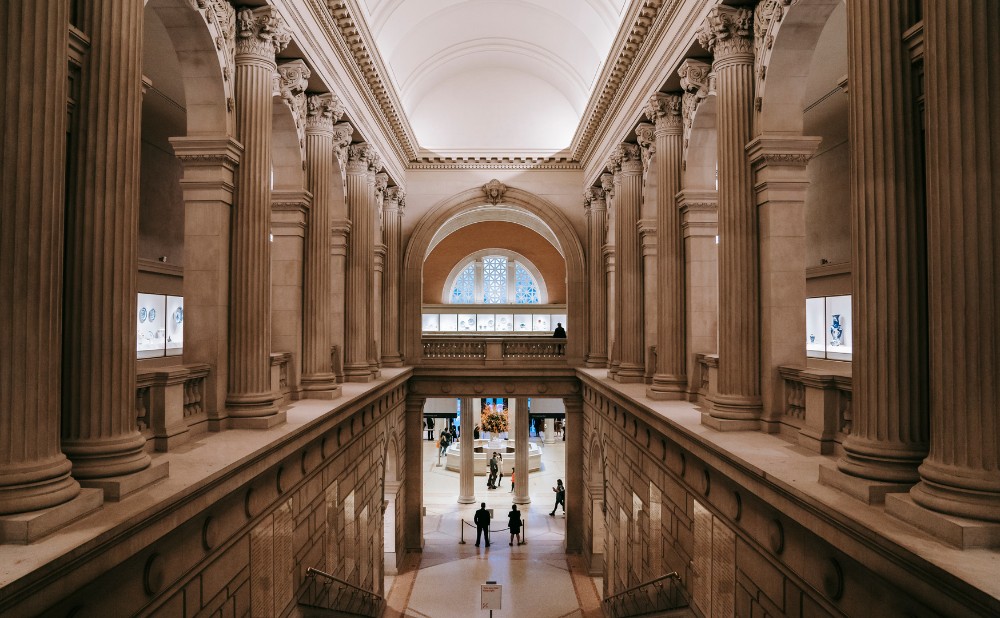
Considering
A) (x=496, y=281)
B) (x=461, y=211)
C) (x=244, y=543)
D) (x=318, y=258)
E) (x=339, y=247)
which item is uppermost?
(x=461, y=211)

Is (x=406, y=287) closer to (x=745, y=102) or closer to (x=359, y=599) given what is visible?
(x=359, y=599)

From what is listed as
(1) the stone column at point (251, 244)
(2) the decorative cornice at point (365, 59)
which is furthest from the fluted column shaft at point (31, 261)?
(2) the decorative cornice at point (365, 59)

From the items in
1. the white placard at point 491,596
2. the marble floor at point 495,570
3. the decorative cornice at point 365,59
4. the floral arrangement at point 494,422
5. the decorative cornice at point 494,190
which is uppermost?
the decorative cornice at point 365,59

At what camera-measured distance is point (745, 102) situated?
7.77m

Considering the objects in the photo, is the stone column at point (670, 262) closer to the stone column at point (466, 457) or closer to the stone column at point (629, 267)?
the stone column at point (629, 267)

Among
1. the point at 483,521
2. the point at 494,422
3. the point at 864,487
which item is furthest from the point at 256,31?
the point at 494,422

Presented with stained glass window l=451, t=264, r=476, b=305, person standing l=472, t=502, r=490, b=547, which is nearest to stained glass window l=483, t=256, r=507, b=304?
stained glass window l=451, t=264, r=476, b=305

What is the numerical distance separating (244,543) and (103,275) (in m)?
3.00

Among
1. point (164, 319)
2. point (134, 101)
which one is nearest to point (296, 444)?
point (134, 101)

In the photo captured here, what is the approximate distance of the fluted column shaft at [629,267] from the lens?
13625mm

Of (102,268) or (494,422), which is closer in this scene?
(102,268)

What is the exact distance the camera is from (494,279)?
34.6m

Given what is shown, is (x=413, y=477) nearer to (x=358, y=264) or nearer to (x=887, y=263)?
(x=358, y=264)

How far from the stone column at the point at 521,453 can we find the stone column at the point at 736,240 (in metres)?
15.4
